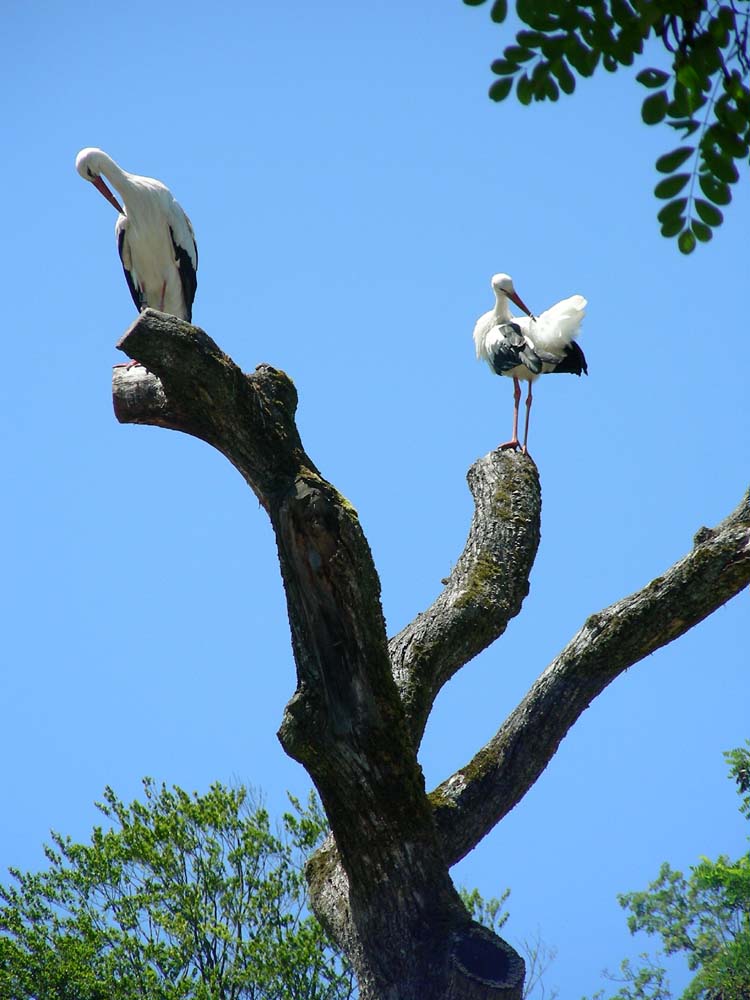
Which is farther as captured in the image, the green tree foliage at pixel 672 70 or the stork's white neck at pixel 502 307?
the stork's white neck at pixel 502 307

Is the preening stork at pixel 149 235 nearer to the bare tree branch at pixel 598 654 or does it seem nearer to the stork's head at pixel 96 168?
the stork's head at pixel 96 168

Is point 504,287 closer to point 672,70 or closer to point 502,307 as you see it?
point 502,307

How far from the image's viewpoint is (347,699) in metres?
4.93

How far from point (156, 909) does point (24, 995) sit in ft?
5.47

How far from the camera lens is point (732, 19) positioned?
2594 mm

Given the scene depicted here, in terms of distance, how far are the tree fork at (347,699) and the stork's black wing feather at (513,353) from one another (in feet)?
19.6

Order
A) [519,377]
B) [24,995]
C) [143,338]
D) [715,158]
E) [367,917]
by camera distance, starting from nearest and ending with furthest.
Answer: [715,158] < [143,338] < [367,917] < [519,377] < [24,995]

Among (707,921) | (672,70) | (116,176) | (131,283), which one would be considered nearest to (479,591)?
(672,70)

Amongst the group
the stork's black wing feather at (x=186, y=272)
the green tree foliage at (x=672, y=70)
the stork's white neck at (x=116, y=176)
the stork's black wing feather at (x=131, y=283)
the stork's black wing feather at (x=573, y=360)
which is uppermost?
the stork's white neck at (x=116, y=176)

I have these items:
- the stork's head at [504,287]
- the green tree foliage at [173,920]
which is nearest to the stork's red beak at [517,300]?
the stork's head at [504,287]

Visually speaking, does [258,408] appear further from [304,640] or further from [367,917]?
[367,917]

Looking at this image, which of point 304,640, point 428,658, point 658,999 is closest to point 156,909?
point 428,658

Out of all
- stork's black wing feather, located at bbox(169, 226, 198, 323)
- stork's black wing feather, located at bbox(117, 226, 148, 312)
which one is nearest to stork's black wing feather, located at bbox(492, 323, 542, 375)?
stork's black wing feather, located at bbox(169, 226, 198, 323)

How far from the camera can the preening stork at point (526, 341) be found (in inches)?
419
